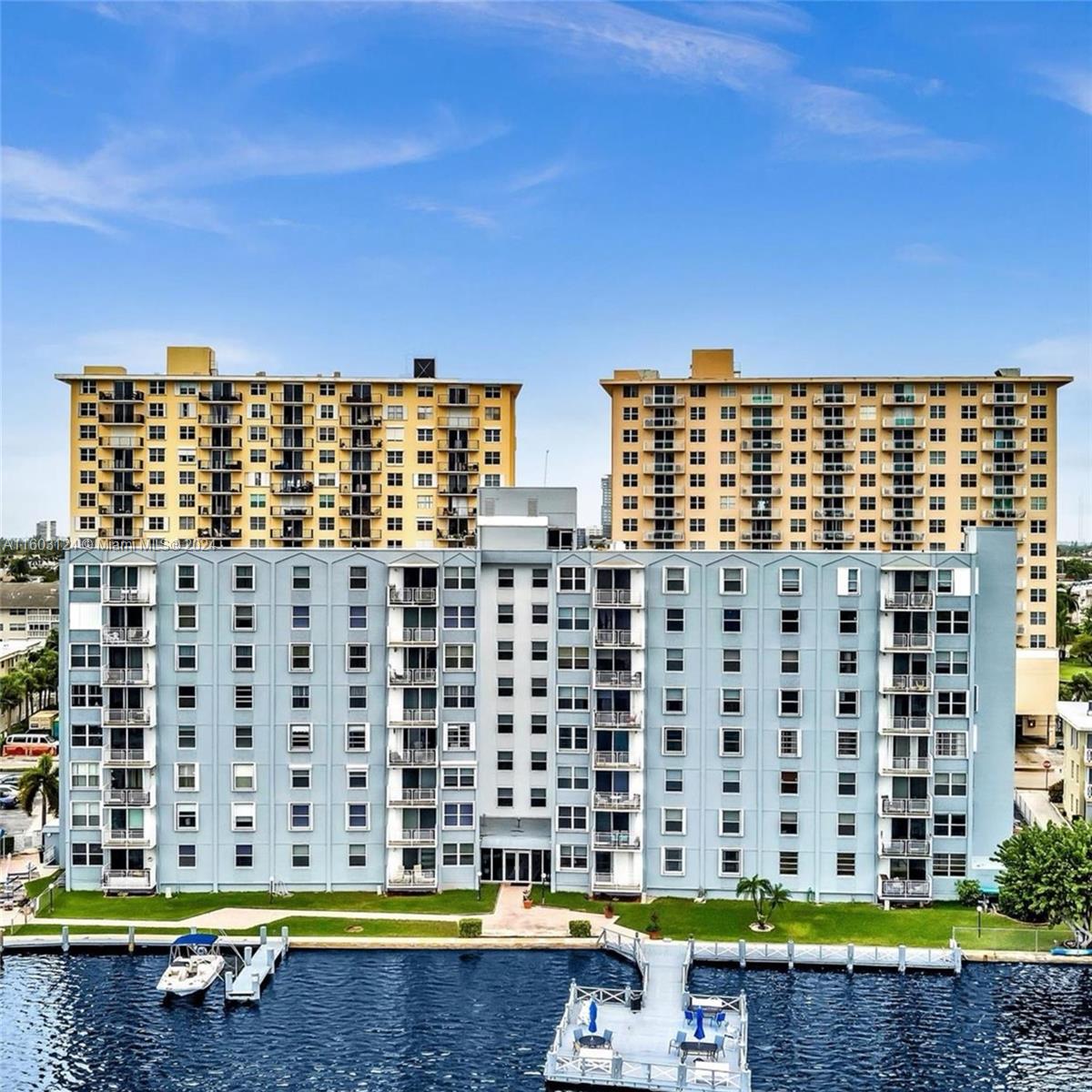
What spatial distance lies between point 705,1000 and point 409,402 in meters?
86.7

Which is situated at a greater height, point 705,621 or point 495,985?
point 705,621

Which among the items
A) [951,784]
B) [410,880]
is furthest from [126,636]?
[951,784]

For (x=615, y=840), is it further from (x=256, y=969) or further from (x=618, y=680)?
Answer: (x=256, y=969)

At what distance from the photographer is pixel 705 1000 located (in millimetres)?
58438

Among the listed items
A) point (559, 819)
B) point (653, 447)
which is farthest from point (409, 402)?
point (559, 819)

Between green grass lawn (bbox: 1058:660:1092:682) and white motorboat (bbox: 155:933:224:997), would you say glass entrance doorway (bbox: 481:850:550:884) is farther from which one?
green grass lawn (bbox: 1058:660:1092:682)

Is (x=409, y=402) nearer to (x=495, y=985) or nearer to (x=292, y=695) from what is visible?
(x=292, y=695)

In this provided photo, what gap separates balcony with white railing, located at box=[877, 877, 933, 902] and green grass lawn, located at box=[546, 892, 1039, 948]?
75cm

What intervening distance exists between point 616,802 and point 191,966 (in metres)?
27.8

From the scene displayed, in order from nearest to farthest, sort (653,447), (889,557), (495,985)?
1. (495,985)
2. (889,557)
3. (653,447)

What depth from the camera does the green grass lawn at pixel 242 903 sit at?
7075 cm

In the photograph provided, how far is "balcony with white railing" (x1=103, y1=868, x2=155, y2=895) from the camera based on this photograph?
242 ft

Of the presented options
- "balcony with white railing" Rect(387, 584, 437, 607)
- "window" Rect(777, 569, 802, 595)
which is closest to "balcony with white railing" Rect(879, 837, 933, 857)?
"window" Rect(777, 569, 802, 595)

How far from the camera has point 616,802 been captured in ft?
241
